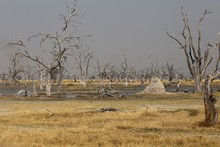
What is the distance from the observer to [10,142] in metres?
16.9

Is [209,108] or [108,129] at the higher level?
[209,108]

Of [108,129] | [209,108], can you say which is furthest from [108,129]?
[209,108]

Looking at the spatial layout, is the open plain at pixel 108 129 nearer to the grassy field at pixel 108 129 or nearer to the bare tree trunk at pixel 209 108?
the grassy field at pixel 108 129

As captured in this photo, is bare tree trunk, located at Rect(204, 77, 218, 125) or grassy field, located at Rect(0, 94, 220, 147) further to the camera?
bare tree trunk, located at Rect(204, 77, 218, 125)

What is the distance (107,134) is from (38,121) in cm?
765

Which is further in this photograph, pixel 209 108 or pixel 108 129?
pixel 209 108

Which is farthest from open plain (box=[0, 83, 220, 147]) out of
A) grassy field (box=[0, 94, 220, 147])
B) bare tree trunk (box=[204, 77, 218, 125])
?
bare tree trunk (box=[204, 77, 218, 125])

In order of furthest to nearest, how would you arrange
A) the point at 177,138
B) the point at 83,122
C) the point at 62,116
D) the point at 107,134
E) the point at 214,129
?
the point at 62,116, the point at 83,122, the point at 214,129, the point at 107,134, the point at 177,138

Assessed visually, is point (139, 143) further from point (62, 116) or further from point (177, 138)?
point (62, 116)

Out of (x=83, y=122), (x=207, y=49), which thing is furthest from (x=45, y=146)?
(x=207, y=49)

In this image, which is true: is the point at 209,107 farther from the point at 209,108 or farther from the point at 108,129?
the point at 108,129

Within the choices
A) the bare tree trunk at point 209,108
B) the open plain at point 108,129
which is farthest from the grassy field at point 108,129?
the bare tree trunk at point 209,108

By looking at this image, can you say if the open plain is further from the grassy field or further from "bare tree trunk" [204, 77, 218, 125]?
"bare tree trunk" [204, 77, 218, 125]

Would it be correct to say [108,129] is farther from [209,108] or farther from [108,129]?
[209,108]
